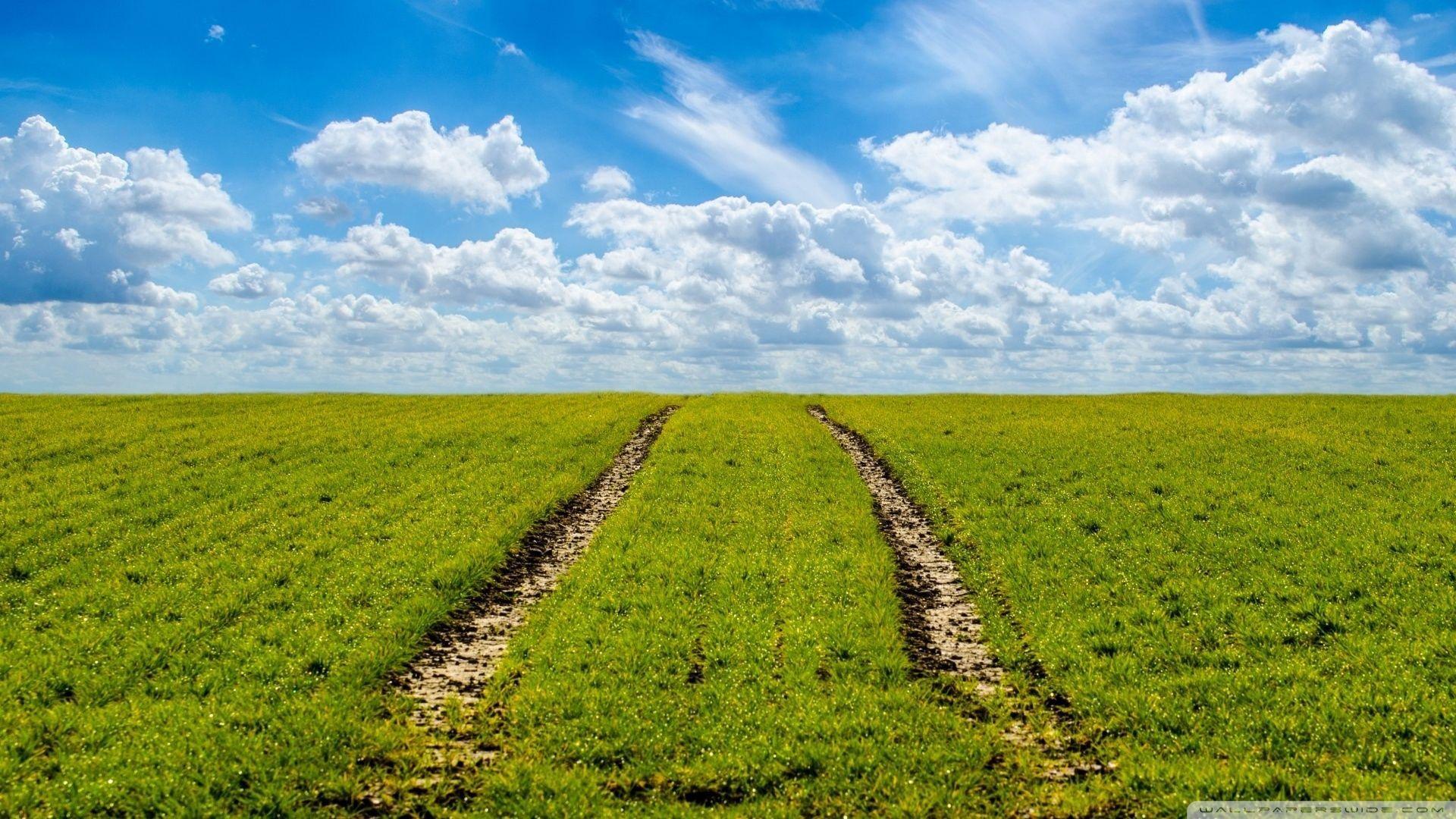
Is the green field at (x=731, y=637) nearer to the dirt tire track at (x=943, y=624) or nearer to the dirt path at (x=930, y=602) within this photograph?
the dirt tire track at (x=943, y=624)

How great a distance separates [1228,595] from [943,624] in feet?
21.1

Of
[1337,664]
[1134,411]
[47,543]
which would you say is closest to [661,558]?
[1337,664]

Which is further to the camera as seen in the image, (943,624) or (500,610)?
(500,610)

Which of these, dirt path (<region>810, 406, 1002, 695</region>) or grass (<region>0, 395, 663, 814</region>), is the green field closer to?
grass (<region>0, 395, 663, 814</region>)

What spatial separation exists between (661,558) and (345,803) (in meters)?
10.1

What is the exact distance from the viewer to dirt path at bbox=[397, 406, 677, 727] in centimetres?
1258

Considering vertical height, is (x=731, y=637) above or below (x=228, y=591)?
below

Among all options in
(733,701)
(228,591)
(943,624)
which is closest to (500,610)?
(228,591)

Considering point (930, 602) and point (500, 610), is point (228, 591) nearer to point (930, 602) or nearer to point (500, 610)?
point (500, 610)

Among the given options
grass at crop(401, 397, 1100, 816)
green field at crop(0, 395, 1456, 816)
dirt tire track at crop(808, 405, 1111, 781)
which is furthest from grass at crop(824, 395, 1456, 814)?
grass at crop(401, 397, 1100, 816)

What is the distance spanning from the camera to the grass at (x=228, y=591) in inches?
394

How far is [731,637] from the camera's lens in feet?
46.3

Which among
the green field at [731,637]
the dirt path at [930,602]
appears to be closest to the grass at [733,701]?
the green field at [731,637]

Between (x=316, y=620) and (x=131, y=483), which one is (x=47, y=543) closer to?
(x=131, y=483)
